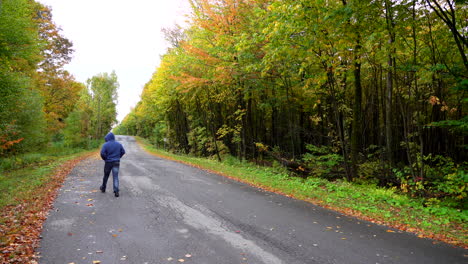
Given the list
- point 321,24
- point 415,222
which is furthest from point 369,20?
point 415,222

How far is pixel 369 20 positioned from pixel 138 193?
915 centimetres

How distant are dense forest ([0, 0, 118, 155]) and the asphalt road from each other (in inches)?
283

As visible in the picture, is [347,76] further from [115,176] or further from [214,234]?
[115,176]

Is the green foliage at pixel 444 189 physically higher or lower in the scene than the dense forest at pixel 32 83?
lower

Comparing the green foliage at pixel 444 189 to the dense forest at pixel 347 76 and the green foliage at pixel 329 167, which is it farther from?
the green foliage at pixel 329 167

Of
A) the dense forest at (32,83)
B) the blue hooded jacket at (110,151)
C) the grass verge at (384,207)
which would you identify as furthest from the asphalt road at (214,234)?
the dense forest at (32,83)

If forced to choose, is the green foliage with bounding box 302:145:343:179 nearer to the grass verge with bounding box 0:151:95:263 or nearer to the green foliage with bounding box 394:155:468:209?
the green foliage with bounding box 394:155:468:209

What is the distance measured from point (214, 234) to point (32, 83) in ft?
63.4

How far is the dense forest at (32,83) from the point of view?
11008mm

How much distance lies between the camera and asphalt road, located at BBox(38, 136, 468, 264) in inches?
169

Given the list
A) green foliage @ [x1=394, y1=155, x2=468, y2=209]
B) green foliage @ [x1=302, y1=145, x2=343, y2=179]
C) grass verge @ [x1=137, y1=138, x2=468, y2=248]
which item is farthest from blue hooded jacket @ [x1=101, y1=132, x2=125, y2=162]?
green foliage @ [x1=394, y1=155, x2=468, y2=209]

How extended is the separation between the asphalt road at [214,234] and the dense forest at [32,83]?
719 cm

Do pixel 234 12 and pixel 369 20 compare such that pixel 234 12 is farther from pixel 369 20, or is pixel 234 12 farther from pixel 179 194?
pixel 179 194

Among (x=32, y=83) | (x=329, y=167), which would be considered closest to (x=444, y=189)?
(x=329, y=167)
